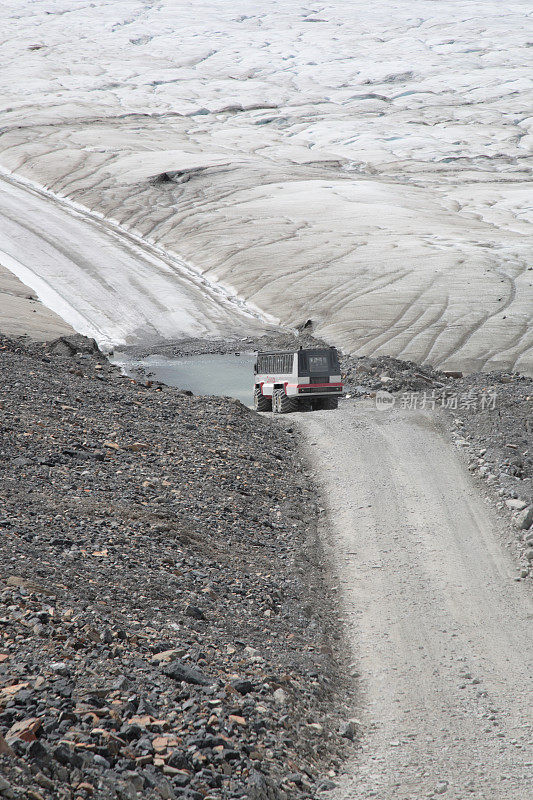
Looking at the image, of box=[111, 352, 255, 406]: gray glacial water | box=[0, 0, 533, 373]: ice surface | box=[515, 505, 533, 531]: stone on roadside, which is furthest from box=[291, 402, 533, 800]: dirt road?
box=[0, 0, 533, 373]: ice surface

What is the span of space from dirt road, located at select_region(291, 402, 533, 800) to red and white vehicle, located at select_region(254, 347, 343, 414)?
460 cm

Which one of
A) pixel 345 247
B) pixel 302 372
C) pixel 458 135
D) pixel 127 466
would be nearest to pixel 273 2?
pixel 458 135

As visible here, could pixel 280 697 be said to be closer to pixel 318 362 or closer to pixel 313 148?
pixel 318 362

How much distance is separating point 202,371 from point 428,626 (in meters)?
20.7

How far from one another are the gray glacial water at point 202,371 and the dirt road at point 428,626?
10.6 meters

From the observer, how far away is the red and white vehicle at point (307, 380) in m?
Answer: 21.1

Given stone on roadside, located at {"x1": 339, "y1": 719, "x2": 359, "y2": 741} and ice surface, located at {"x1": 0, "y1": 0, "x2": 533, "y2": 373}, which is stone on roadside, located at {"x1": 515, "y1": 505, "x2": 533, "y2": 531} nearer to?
stone on roadside, located at {"x1": 339, "y1": 719, "x2": 359, "y2": 741}

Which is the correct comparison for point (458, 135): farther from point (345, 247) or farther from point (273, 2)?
point (273, 2)

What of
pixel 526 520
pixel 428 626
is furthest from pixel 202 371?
pixel 428 626

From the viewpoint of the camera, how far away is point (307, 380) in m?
21.1

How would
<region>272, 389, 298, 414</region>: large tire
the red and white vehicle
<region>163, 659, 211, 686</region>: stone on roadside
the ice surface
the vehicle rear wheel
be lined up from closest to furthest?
<region>163, 659, 211, 686</region>: stone on roadside → the red and white vehicle → <region>272, 389, 298, 414</region>: large tire → the vehicle rear wheel → the ice surface

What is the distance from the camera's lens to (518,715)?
7824mm

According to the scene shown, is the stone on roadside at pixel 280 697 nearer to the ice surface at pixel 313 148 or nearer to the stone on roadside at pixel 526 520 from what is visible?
the stone on roadside at pixel 526 520

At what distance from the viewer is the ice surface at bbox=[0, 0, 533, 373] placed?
3434cm
